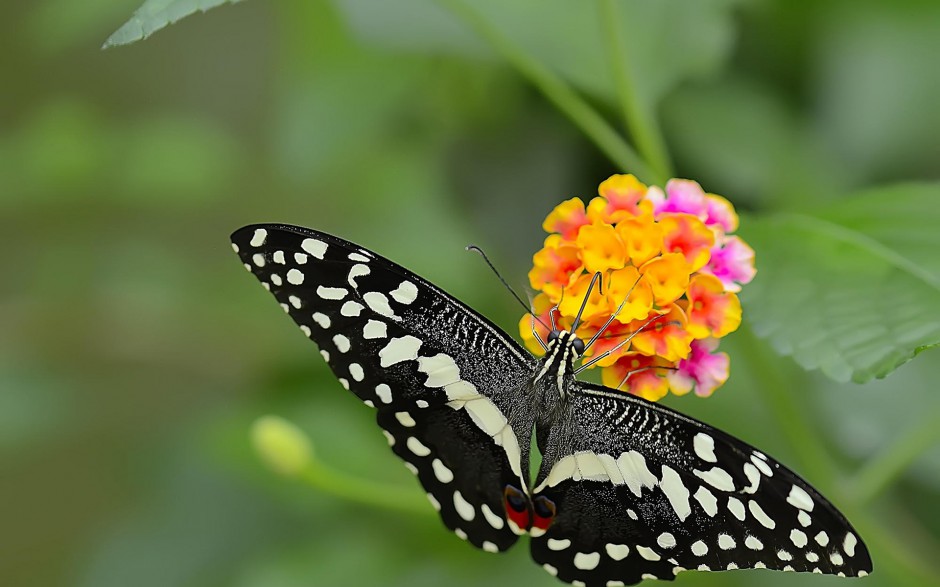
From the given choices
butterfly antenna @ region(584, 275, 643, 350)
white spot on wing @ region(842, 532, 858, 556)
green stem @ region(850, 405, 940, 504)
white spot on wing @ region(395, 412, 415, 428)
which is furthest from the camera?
green stem @ region(850, 405, 940, 504)

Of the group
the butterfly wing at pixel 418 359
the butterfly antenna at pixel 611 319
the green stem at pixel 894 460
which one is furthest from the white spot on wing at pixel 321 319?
the green stem at pixel 894 460

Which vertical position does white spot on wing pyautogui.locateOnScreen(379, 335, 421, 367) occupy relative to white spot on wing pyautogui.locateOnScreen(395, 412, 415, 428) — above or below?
above

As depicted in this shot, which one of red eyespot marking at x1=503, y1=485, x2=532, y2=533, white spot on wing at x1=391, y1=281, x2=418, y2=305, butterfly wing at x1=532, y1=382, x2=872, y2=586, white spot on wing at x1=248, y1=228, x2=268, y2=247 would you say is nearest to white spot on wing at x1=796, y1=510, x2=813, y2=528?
butterfly wing at x1=532, y1=382, x2=872, y2=586

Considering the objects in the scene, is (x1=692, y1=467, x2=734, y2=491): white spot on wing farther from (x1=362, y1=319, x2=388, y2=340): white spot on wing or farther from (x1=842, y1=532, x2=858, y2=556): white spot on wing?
(x1=362, y1=319, x2=388, y2=340): white spot on wing

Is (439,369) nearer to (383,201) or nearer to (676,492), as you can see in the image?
(676,492)

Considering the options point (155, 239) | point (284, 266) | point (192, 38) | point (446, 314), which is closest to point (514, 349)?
point (446, 314)

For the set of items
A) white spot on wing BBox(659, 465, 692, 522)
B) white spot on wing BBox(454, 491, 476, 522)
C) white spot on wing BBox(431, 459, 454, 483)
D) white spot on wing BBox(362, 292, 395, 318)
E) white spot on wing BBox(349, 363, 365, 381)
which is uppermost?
white spot on wing BBox(362, 292, 395, 318)

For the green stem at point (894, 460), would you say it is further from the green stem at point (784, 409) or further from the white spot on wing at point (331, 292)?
the white spot on wing at point (331, 292)
